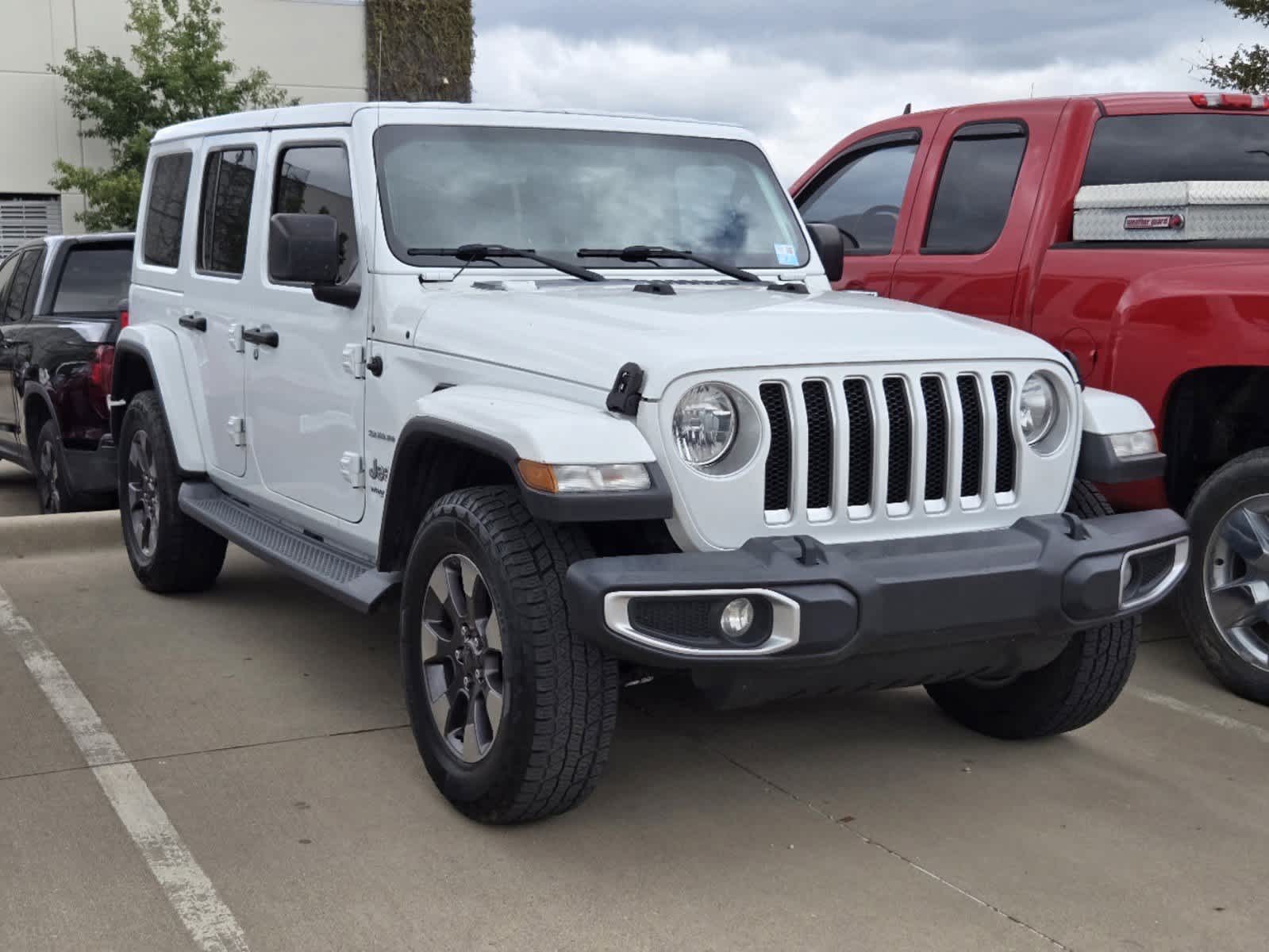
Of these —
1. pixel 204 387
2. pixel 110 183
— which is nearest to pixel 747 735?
pixel 204 387

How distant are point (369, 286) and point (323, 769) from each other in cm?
148

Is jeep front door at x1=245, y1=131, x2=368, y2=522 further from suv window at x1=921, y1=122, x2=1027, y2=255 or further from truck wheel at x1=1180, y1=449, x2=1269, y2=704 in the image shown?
truck wheel at x1=1180, y1=449, x2=1269, y2=704

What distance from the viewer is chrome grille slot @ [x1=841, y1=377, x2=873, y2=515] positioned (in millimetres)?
3764

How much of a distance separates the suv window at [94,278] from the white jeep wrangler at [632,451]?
3.76 m

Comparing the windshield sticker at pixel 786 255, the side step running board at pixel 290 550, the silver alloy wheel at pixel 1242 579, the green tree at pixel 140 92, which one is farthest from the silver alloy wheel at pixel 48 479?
the green tree at pixel 140 92

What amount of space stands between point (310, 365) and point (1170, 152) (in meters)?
3.48

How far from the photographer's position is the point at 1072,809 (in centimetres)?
421

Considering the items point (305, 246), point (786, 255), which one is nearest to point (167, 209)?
point (305, 246)

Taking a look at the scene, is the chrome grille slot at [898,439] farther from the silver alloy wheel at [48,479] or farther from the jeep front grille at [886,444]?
the silver alloy wheel at [48,479]

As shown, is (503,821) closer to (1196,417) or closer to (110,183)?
(1196,417)

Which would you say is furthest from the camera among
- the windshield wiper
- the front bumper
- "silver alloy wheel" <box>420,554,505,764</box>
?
the windshield wiper

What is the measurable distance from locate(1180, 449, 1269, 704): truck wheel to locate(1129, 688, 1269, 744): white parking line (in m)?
0.17

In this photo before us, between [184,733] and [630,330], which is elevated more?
[630,330]

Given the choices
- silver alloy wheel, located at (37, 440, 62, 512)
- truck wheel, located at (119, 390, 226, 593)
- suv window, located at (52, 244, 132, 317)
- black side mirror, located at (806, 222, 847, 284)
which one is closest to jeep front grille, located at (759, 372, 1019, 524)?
black side mirror, located at (806, 222, 847, 284)
